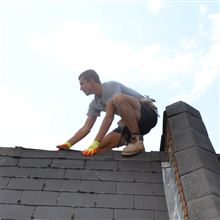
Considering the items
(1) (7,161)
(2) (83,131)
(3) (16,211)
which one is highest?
(2) (83,131)

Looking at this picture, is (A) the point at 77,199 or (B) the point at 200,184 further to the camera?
(A) the point at 77,199

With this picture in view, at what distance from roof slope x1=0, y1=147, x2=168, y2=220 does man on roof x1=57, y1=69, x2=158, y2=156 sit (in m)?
0.29

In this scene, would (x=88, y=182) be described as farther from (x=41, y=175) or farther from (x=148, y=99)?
(x=148, y=99)

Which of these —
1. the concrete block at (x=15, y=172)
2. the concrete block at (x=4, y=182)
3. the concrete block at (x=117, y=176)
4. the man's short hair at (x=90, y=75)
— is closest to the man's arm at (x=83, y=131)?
the man's short hair at (x=90, y=75)

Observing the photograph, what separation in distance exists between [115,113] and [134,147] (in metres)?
0.62

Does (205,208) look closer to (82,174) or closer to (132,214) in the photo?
(132,214)

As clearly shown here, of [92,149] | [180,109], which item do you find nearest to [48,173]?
[92,149]

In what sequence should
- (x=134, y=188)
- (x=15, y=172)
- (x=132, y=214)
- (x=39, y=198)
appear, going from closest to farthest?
(x=132, y=214)
(x=39, y=198)
(x=134, y=188)
(x=15, y=172)

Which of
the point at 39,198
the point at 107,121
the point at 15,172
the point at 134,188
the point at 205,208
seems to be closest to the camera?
the point at 205,208

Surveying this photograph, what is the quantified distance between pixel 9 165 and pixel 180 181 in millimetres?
1961

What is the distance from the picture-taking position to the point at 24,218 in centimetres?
337

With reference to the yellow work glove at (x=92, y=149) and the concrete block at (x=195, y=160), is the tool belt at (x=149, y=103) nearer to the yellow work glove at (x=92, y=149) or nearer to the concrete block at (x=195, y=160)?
the yellow work glove at (x=92, y=149)

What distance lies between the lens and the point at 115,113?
495cm

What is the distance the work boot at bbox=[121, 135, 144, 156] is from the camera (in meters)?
4.48
